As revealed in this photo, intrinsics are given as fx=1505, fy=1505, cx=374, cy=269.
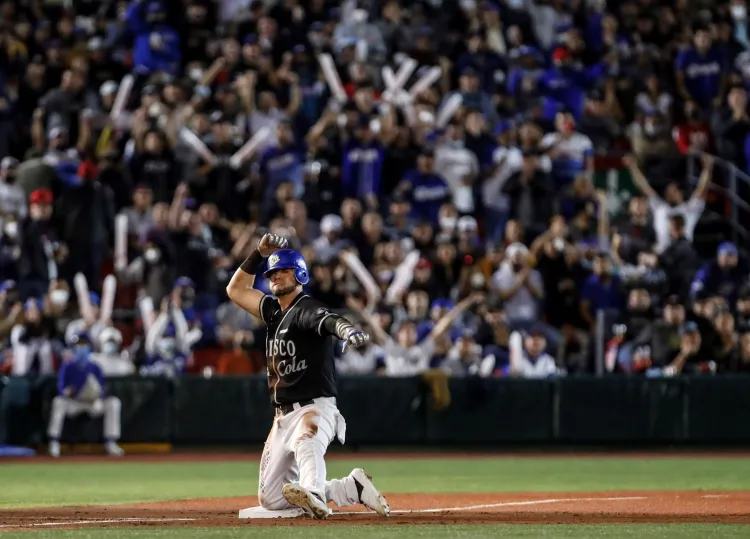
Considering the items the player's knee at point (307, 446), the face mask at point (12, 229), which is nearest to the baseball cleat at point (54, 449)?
the face mask at point (12, 229)

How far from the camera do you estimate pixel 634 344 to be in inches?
775

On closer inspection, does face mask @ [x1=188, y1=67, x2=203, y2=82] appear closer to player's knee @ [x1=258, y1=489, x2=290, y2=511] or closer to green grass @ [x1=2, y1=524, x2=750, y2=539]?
player's knee @ [x1=258, y1=489, x2=290, y2=511]

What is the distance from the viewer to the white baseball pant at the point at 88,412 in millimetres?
19156

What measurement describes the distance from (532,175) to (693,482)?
24.2 feet

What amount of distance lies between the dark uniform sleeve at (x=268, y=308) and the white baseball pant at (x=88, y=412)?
9081mm

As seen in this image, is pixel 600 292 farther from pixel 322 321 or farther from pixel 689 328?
pixel 322 321

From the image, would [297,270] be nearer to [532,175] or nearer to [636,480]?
[636,480]

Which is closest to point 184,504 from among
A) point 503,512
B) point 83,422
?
point 503,512

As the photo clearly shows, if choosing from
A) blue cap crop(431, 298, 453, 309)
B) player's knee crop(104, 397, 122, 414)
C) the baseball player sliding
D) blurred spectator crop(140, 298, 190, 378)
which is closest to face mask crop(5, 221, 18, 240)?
blurred spectator crop(140, 298, 190, 378)

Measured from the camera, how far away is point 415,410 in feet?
64.7

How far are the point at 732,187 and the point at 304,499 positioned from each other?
14.1 meters

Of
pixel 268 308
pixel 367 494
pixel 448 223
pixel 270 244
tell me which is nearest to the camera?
pixel 367 494

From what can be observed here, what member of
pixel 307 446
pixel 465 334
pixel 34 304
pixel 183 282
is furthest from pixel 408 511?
pixel 34 304

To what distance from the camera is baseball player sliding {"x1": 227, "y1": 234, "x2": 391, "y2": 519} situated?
33.2 feet
